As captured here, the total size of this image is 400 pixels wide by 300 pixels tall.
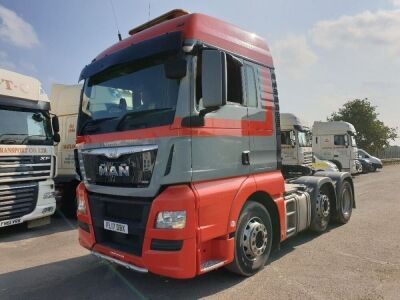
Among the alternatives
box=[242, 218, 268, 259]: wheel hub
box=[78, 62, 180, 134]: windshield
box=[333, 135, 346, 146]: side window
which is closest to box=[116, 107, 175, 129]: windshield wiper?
box=[78, 62, 180, 134]: windshield

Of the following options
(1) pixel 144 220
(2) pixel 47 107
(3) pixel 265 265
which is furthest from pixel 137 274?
(2) pixel 47 107

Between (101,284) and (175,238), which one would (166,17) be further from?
(101,284)

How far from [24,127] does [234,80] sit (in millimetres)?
5576

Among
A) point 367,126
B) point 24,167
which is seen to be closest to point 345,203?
point 24,167

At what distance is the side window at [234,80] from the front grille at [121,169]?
50.4 inches

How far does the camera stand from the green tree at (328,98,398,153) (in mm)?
43219

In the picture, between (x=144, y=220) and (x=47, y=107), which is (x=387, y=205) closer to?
(x=144, y=220)

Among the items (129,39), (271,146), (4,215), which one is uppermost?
(129,39)

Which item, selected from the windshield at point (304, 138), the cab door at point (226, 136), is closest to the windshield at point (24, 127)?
the cab door at point (226, 136)

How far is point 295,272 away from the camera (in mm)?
5121

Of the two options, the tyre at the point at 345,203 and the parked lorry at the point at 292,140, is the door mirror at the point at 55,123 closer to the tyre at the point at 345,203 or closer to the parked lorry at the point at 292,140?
the tyre at the point at 345,203

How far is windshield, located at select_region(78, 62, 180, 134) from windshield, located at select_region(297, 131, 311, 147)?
13345mm

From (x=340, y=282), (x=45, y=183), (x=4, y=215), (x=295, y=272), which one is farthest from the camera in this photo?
(x=45, y=183)

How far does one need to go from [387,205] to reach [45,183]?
8863 millimetres
